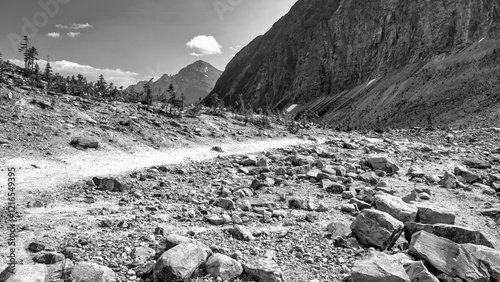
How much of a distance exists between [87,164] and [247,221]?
11090 millimetres

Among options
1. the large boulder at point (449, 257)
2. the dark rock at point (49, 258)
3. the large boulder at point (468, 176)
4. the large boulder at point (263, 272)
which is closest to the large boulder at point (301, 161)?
the large boulder at point (468, 176)

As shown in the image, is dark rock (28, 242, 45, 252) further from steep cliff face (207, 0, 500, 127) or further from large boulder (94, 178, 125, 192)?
steep cliff face (207, 0, 500, 127)

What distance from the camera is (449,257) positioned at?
7.33 metres

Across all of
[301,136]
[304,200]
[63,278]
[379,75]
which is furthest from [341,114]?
[63,278]

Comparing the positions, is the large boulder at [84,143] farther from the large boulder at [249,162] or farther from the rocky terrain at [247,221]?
the large boulder at [249,162]

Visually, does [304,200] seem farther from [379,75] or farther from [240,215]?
[379,75]

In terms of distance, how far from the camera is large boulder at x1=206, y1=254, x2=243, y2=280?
265 inches

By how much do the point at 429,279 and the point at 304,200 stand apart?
620 centimetres

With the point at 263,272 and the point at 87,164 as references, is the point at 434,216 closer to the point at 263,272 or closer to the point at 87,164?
the point at 263,272

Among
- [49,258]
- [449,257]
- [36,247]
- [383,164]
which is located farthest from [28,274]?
[383,164]

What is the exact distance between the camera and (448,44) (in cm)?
11700

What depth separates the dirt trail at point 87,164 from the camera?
13594 mm

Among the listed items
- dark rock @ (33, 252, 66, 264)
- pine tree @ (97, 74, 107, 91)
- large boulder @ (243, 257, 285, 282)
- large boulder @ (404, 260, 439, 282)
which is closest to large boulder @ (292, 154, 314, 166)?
large boulder @ (404, 260, 439, 282)

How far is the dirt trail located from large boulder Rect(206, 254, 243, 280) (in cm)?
896
